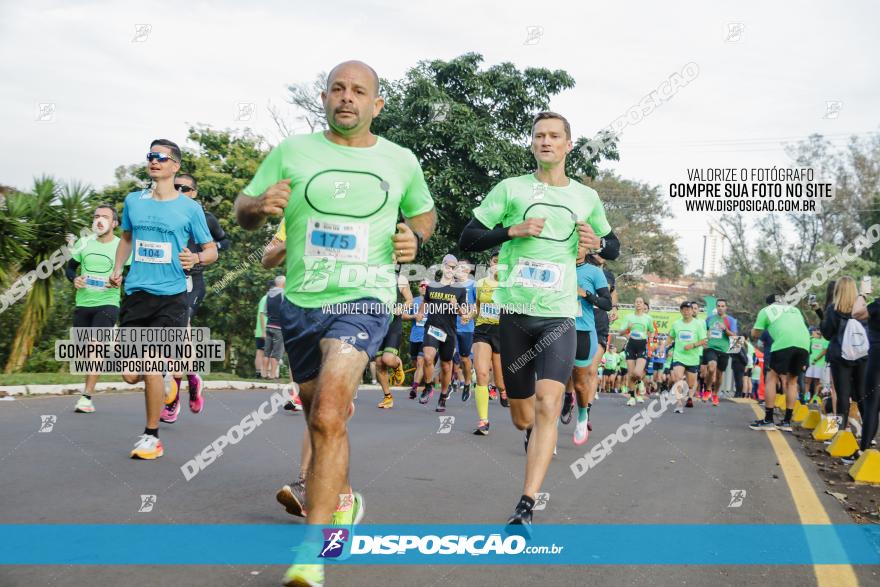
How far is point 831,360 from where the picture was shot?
381 inches

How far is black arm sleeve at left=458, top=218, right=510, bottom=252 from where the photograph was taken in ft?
17.9

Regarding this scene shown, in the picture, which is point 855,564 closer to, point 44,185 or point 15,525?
point 15,525

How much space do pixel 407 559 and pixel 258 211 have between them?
1837 millimetres

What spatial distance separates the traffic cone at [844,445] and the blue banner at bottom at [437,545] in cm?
462

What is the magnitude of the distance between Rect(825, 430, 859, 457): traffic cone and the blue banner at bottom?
4.62 meters

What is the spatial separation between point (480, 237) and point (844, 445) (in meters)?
6.14

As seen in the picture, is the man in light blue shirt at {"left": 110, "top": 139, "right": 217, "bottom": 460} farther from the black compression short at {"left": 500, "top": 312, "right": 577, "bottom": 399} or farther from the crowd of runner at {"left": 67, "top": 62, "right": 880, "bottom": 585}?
the black compression short at {"left": 500, "top": 312, "right": 577, "bottom": 399}

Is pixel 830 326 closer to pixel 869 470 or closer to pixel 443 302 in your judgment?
pixel 869 470

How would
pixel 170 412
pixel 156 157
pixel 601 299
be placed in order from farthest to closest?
1. pixel 601 299
2. pixel 170 412
3. pixel 156 157

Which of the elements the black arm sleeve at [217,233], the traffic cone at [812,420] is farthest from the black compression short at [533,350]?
the traffic cone at [812,420]

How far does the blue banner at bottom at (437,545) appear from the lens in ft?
12.7

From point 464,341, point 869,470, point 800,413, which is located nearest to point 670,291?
point 800,413

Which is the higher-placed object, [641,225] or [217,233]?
[641,225]

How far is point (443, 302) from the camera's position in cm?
1294
